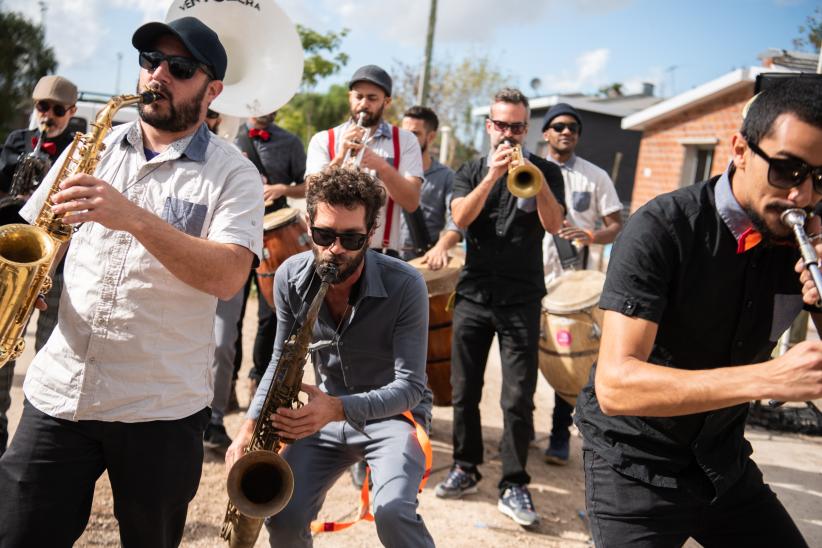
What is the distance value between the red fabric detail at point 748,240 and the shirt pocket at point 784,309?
211mm

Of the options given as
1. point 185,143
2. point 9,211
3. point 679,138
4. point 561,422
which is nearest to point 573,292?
point 561,422

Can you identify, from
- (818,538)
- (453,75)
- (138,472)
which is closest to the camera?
(138,472)

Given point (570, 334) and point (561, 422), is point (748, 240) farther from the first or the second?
point (561, 422)

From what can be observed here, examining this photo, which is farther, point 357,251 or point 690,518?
point 357,251

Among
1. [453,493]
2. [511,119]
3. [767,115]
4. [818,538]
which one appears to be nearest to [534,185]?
[511,119]

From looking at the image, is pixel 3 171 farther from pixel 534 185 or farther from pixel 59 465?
pixel 534 185

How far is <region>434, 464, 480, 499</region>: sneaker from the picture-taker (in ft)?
14.6

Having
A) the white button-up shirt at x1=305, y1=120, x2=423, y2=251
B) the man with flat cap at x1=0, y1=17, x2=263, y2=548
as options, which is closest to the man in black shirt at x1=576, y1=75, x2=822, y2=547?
the man with flat cap at x1=0, y1=17, x2=263, y2=548

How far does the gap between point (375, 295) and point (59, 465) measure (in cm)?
135

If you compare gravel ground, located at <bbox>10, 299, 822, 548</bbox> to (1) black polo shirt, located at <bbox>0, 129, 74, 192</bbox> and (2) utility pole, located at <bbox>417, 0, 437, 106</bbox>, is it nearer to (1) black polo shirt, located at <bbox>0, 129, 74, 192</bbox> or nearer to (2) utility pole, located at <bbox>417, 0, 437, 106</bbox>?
(1) black polo shirt, located at <bbox>0, 129, 74, 192</bbox>

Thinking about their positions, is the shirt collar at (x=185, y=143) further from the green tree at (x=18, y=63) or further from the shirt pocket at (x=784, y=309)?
the green tree at (x=18, y=63)

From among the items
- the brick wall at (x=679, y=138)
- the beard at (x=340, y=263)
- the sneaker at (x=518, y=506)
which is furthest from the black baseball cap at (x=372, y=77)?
the brick wall at (x=679, y=138)

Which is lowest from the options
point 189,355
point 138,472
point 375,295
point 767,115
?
point 138,472

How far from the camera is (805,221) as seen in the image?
2.06m
